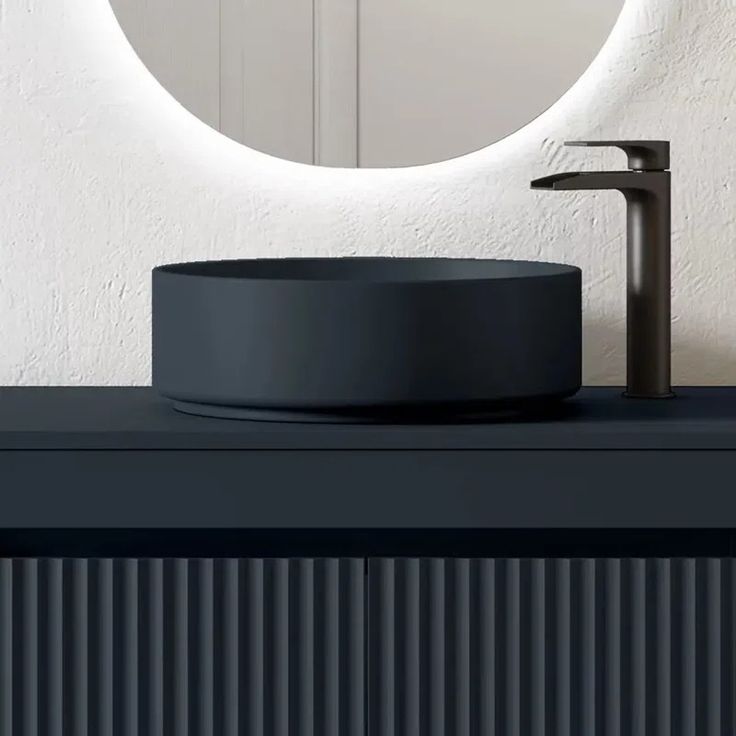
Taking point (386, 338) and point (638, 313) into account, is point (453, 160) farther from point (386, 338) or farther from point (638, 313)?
point (386, 338)

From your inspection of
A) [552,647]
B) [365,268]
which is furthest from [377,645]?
[365,268]

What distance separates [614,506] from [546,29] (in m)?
0.66

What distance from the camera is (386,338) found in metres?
1.23

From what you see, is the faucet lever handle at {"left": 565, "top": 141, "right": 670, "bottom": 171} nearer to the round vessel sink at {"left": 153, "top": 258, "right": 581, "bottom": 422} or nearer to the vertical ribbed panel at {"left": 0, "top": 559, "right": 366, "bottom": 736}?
the round vessel sink at {"left": 153, "top": 258, "right": 581, "bottom": 422}

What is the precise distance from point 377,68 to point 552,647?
0.73 m

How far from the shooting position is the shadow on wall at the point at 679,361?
163 cm

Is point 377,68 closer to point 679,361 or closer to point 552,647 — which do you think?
point 679,361

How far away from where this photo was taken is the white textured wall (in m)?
1.62

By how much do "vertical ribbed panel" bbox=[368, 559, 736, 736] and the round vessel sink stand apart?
15 cm

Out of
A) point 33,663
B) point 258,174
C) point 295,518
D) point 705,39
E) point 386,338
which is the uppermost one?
point 705,39

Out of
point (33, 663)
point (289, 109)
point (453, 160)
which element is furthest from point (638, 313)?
point (33, 663)

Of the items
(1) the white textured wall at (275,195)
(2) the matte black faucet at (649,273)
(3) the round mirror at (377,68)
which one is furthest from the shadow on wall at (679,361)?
(3) the round mirror at (377,68)

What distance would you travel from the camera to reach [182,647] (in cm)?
125

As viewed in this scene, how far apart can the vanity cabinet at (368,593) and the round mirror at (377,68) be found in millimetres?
487
